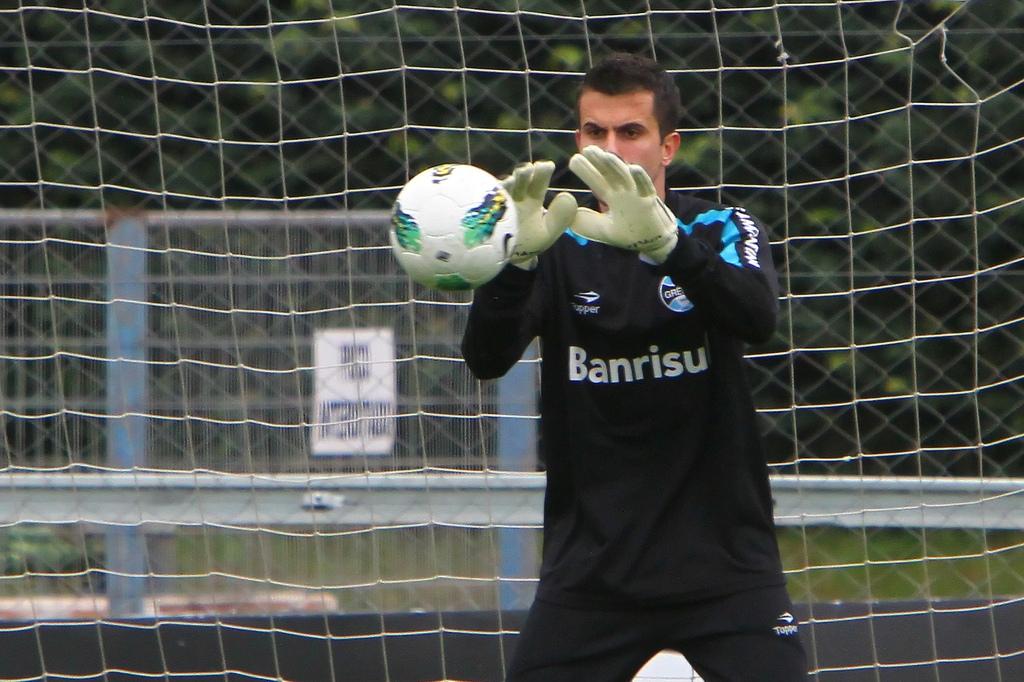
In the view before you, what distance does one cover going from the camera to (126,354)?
401 centimetres

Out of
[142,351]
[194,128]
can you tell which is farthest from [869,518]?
[194,128]

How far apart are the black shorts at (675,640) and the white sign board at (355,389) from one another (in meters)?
1.42

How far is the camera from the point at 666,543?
2615 millimetres

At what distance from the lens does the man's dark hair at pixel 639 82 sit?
266cm

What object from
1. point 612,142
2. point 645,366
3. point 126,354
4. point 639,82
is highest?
point 639,82

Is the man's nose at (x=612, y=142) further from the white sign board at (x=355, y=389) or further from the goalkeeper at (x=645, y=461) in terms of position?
the white sign board at (x=355, y=389)

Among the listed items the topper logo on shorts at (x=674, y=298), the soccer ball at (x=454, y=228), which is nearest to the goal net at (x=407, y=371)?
the topper logo on shorts at (x=674, y=298)

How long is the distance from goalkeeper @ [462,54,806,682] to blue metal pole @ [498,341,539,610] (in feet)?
4.29

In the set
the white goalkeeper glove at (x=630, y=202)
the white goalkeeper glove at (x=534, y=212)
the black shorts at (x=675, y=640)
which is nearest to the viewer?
the white goalkeeper glove at (x=630, y=202)

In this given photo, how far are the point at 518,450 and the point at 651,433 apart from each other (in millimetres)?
1413

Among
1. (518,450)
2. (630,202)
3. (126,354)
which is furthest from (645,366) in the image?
(126,354)

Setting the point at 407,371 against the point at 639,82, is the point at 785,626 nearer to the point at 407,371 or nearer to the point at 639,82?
the point at 639,82

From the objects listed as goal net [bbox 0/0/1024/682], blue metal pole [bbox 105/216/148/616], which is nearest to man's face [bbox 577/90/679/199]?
goal net [bbox 0/0/1024/682]

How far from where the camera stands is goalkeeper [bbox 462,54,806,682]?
2.59 metres
